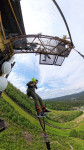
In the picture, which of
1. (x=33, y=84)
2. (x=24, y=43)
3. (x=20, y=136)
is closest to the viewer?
(x=33, y=84)

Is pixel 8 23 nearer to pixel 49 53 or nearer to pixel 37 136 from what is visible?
pixel 49 53

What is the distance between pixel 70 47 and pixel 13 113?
543 inches

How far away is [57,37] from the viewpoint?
22.3ft

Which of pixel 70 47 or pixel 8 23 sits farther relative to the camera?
pixel 8 23

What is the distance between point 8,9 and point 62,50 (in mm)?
4865

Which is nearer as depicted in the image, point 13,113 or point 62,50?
point 62,50

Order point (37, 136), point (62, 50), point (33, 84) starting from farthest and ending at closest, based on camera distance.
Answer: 1. point (37, 136)
2. point (62, 50)
3. point (33, 84)

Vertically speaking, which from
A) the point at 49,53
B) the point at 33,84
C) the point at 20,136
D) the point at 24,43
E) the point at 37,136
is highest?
the point at 24,43

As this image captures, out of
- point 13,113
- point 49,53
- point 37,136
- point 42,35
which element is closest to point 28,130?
point 37,136

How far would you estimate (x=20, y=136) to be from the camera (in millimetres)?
14055

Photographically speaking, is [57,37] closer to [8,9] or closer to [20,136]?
[8,9]

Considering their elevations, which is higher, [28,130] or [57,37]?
[57,37]

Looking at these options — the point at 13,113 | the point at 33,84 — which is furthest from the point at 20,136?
the point at 33,84

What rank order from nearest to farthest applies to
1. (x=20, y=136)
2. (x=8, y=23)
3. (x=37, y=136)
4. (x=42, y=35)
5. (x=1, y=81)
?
(x=1, y=81), (x=42, y=35), (x=8, y=23), (x=20, y=136), (x=37, y=136)
